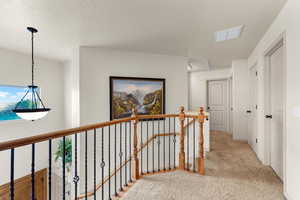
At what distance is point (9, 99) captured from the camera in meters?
3.55

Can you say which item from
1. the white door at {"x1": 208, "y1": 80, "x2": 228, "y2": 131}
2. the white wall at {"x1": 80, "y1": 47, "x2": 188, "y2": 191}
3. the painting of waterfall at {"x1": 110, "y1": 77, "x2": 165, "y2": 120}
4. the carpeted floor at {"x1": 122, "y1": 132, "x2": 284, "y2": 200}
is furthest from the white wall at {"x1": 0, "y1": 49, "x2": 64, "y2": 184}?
the white door at {"x1": 208, "y1": 80, "x2": 228, "y2": 131}

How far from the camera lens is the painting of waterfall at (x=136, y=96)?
344cm

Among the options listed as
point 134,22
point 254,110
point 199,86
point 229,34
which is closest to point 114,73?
point 134,22

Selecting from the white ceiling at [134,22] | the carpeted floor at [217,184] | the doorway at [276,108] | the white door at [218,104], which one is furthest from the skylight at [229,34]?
the white door at [218,104]

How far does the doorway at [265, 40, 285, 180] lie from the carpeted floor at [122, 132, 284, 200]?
24 cm

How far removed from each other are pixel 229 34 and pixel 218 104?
3586mm

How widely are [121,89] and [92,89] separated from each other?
2.05ft

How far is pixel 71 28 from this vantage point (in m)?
2.45

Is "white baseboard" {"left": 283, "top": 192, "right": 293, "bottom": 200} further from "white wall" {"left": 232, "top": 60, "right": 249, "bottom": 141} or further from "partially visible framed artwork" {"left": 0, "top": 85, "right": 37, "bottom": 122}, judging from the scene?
"partially visible framed artwork" {"left": 0, "top": 85, "right": 37, "bottom": 122}

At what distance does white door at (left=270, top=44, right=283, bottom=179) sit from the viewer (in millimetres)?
2262

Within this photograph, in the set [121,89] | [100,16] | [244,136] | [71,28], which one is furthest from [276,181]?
[71,28]

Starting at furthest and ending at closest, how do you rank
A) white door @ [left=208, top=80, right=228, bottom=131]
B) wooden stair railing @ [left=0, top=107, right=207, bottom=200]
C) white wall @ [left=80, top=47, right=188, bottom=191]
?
white door @ [left=208, top=80, right=228, bottom=131], white wall @ [left=80, top=47, right=188, bottom=191], wooden stair railing @ [left=0, top=107, right=207, bottom=200]

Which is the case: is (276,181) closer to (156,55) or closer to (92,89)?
(156,55)

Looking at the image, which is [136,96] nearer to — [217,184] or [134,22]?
[134,22]
